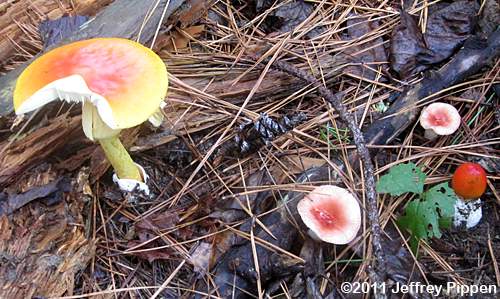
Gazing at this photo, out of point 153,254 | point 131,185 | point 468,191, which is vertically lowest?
point 468,191

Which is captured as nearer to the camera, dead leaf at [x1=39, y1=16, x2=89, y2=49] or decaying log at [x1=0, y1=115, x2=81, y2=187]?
decaying log at [x1=0, y1=115, x2=81, y2=187]

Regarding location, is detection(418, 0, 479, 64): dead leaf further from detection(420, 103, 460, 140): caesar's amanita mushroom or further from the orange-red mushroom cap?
the orange-red mushroom cap

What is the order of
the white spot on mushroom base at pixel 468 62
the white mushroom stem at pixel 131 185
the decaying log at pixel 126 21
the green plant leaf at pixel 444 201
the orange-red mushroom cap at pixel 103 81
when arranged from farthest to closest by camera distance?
the white spot on mushroom base at pixel 468 62, the decaying log at pixel 126 21, the white mushroom stem at pixel 131 185, the green plant leaf at pixel 444 201, the orange-red mushroom cap at pixel 103 81

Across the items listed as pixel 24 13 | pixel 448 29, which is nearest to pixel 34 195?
pixel 24 13

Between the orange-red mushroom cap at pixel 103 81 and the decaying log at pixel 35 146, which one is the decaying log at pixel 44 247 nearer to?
the decaying log at pixel 35 146

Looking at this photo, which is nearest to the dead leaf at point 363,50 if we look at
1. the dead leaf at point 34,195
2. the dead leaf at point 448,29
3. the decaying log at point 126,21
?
the dead leaf at point 448,29

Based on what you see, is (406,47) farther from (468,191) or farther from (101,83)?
(101,83)

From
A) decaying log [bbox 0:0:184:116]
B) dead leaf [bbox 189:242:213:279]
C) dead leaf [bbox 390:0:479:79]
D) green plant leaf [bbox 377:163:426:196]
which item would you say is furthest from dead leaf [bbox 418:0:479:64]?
dead leaf [bbox 189:242:213:279]
